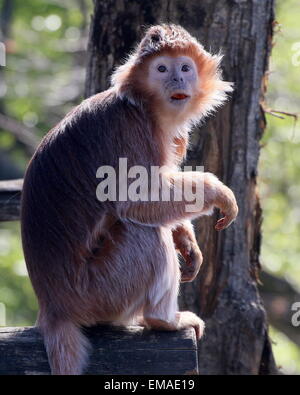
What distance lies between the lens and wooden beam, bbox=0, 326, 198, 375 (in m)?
3.02

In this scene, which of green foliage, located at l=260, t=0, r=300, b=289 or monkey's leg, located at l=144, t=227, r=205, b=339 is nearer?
monkey's leg, located at l=144, t=227, r=205, b=339

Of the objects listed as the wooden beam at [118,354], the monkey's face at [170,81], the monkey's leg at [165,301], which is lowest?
the wooden beam at [118,354]

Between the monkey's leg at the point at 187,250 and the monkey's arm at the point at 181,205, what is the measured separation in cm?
26

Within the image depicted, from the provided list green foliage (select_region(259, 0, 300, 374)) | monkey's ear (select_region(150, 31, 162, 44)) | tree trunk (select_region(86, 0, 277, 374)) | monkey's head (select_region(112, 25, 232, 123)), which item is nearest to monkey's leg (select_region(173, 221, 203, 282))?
tree trunk (select_region(86, 0, 277, 374))

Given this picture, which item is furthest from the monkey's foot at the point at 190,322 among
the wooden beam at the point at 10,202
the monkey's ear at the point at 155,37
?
the wooden beam at the point at 10,202

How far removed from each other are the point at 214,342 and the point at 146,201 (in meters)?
1.25

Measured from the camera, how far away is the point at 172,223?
341 cm

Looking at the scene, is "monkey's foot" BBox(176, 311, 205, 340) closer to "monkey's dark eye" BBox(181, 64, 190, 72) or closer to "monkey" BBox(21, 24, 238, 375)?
"monkey" BBox(21, 24, 238, 375)

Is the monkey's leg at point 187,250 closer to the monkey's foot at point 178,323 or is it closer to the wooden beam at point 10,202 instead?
the monkey's foot at point 178,323

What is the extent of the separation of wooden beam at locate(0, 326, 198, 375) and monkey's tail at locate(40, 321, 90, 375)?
1.5 inches

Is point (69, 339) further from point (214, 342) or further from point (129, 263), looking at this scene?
point (214, 342)

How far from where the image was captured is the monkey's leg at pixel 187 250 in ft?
12.0
